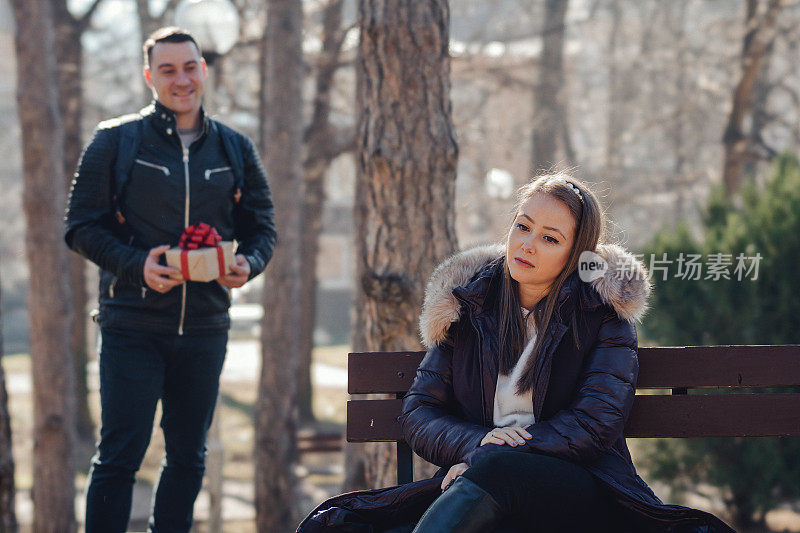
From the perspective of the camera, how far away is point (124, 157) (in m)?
3.72

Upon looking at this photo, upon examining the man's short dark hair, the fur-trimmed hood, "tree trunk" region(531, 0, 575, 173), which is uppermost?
"tree trunk" region(531, 0, 575, 173)

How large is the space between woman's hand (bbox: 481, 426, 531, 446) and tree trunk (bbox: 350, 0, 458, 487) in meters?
1.95

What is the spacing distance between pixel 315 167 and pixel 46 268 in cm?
467

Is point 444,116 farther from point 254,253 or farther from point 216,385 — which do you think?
point 216,385

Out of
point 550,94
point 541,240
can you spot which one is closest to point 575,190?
point 541,240

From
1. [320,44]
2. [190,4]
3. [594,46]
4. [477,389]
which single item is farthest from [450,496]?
[594,46]

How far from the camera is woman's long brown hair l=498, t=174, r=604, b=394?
10.8 ft

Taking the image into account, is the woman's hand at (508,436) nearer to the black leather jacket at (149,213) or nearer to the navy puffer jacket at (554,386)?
the navy puffer jacket at (554,386)

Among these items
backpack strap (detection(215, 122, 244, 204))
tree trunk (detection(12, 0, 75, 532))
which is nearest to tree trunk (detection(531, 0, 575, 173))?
tree trunk (detection(12, 0, 75, 532))

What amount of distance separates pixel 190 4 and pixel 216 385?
4379mm

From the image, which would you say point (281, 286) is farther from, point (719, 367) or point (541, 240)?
point (541, 240)

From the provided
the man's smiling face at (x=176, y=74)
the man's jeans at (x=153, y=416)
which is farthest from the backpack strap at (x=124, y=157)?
the man's jeans at (x=153, y=416)

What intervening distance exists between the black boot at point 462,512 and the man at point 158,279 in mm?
1399

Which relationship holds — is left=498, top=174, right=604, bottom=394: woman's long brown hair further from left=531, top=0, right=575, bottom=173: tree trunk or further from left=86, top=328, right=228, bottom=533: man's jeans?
left=531, top=0, right=575, bottom=173: tree trunk
